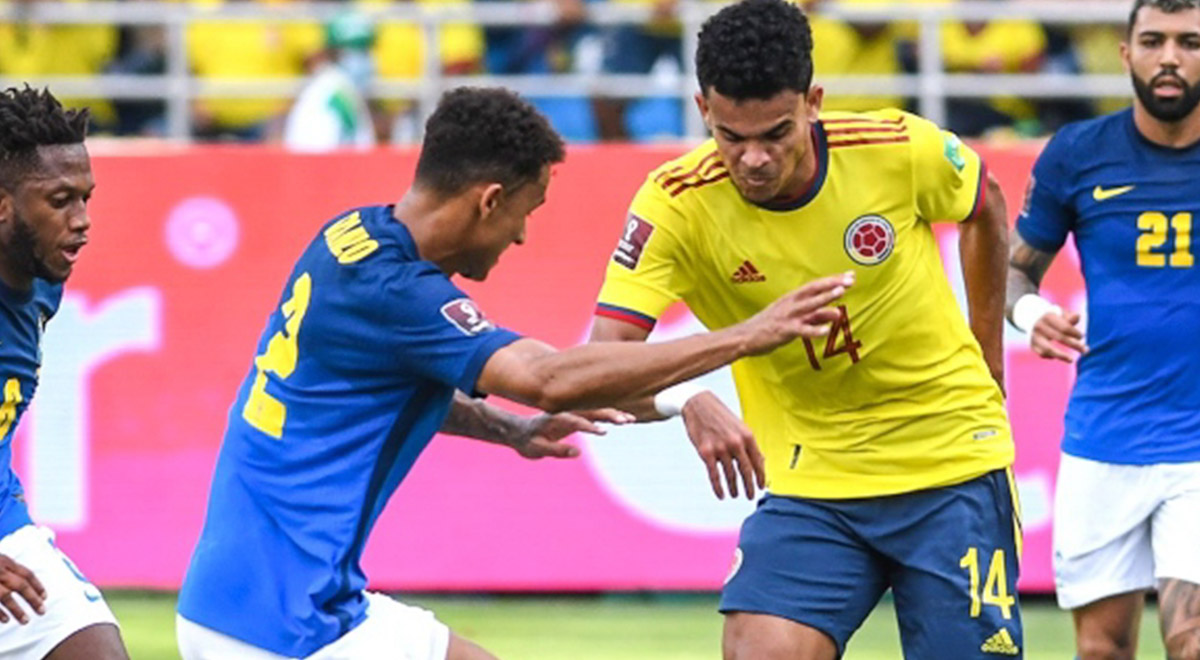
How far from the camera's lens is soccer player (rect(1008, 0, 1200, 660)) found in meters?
7.75

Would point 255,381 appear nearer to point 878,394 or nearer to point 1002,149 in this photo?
point 878,394

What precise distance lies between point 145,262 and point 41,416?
37.6 inches

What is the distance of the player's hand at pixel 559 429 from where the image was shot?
599 centimetres

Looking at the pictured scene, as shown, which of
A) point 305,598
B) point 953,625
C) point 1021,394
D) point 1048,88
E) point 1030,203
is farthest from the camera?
point 1048,88

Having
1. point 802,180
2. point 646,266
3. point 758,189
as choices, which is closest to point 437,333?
point 646,266

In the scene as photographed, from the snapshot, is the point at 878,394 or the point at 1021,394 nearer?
the point at 878,394

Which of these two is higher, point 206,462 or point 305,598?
point 305,598

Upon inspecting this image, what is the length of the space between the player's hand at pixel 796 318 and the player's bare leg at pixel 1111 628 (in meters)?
3.04

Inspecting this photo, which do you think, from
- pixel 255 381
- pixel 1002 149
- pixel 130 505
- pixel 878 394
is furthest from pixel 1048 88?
pixel 255 381

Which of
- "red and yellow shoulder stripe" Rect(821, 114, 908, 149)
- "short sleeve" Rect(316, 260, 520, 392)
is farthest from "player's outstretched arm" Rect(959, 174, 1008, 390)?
"short sleeve" Rect(316, 260, 520, 392)

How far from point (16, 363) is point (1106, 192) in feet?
12.0

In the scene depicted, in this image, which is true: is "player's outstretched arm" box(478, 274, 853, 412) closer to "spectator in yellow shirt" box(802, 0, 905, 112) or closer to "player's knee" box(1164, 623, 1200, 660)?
"player's knee" box(1164, 623, 1200, 660)

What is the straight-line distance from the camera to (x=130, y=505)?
1189 centimetres

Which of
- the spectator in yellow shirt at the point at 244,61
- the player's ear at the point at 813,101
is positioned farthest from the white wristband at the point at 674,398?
the spectator in yellow shirt at the point at 244,61
